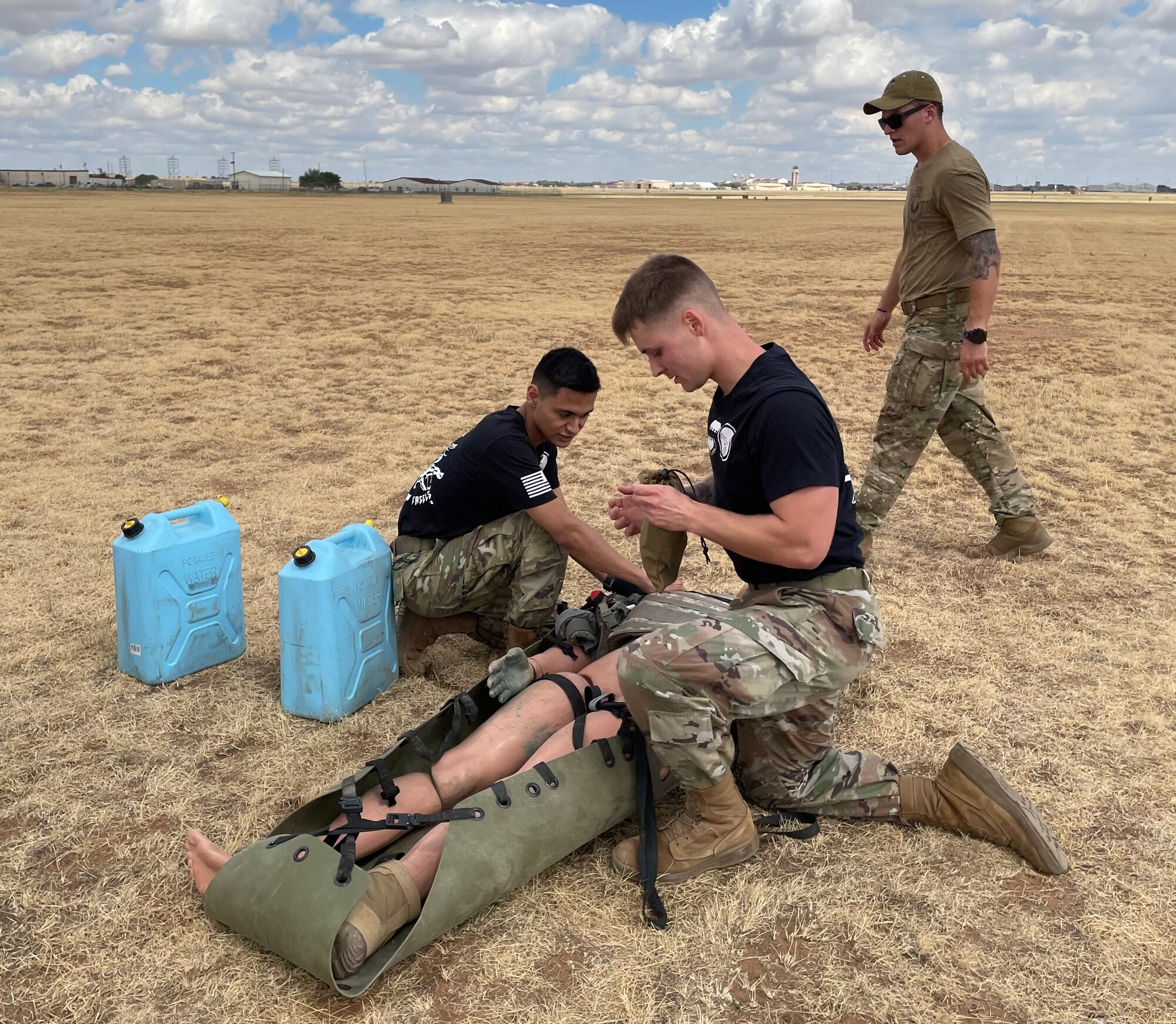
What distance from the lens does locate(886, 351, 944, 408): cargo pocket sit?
220 inches

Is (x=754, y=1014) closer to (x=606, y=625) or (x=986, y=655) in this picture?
(x=606, y=625)

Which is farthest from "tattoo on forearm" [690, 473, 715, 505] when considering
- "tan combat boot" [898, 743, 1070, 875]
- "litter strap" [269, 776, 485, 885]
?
"litter strap" [269, 776, 485, 885]

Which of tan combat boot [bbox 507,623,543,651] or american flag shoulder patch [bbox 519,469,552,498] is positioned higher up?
american flag shoulder patch [bbox 519,469,552,498]

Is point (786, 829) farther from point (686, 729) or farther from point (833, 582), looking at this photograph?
point (833, 582)

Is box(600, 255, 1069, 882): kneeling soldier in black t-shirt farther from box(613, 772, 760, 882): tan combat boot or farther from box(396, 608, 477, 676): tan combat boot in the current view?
box(396, 608, 477, 676): tan combat boot

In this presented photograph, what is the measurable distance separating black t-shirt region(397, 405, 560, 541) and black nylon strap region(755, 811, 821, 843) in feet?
4.95

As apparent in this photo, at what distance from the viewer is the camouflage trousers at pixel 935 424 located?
5.56 m

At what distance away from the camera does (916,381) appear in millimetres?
5617

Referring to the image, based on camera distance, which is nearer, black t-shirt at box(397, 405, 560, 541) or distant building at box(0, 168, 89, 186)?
black t-shirt at box(397, 405, 560, 541)

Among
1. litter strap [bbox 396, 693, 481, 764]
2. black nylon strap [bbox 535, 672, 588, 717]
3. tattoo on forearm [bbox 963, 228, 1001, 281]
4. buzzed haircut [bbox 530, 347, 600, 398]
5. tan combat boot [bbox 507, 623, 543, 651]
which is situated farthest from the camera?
tattoo on forearm [bbox 963, 228, 1001, 281]

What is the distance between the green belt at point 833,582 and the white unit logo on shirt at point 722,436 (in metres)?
0.46

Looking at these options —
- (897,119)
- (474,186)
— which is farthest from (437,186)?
(897,119)

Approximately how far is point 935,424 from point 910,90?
1768 mm

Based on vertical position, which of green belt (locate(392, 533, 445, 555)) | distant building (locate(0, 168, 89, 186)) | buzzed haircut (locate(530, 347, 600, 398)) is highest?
distant building (locate(0, 168, 89, 186))
